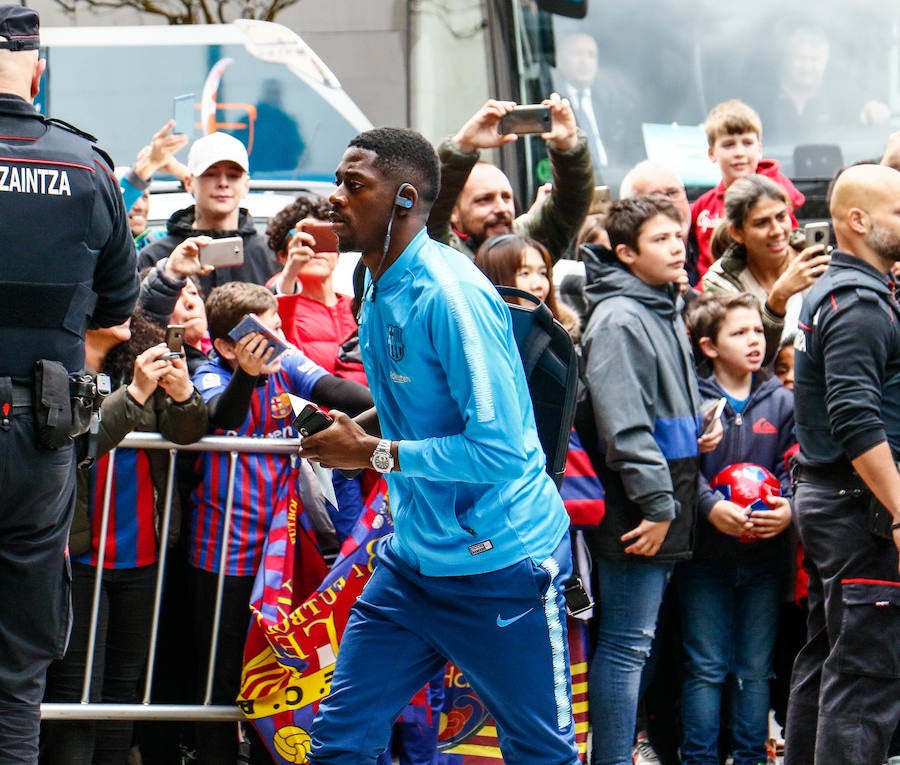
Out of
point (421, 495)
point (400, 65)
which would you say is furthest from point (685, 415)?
point (400, 65)

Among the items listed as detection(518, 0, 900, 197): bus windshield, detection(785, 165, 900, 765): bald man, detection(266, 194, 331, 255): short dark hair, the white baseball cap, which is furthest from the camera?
detection(518, 0, 900, 197): bus windshield

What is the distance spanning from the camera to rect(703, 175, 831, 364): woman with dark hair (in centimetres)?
589

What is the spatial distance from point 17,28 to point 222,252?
4.70 ft

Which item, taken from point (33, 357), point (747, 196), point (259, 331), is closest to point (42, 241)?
point (33, 357)

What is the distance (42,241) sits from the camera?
13.7 feet

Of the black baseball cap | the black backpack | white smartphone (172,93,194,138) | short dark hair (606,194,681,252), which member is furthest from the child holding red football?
the black baseball cap

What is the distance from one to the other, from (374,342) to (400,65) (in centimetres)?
595

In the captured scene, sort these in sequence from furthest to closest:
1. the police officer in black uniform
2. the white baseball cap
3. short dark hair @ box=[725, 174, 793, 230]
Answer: the white baseball cap, short dark hair @ box=[725, 174, 793, 230], the police officer in black uniform

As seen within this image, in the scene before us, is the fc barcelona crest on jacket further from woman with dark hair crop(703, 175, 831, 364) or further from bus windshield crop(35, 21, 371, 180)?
bus windshield crop(35, 21, 371, 180)

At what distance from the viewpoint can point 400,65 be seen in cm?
946

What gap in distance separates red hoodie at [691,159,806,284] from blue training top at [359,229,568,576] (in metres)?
3.36

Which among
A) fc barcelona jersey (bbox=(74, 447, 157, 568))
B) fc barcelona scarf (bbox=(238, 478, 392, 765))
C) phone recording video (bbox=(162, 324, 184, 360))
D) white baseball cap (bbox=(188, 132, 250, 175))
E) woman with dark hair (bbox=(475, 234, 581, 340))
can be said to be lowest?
fc barcelona scarf (bbox=(238, 478, 392, 765))

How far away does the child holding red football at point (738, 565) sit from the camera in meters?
5.30

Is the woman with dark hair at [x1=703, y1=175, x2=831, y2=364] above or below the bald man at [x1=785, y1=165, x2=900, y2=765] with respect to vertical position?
above
